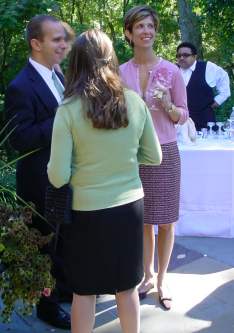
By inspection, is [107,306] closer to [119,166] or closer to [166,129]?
[166,129]

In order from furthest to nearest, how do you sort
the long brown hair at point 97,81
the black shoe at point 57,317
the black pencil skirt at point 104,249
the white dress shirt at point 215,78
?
the white dress shirt at point 215,78 → the black shoe at point 57,317 → the black pencil skirt at point 104,249 → the long brown hair at point 97,81

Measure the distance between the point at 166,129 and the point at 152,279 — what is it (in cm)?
105

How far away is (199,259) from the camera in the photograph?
164 inches

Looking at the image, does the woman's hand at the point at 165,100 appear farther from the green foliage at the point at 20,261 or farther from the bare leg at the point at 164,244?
the green foliage at the point at 20,261

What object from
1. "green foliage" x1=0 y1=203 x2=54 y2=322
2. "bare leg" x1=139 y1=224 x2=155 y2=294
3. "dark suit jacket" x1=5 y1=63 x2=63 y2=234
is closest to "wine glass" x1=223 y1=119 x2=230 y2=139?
"bare leg" x1=139 y1=224 x2=155 y2=294

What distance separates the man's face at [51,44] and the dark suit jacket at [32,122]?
9 cm

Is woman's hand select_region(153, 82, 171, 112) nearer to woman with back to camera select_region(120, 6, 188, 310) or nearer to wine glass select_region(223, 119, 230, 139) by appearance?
woman with back to camera select_region(120, 6, 188, 310)

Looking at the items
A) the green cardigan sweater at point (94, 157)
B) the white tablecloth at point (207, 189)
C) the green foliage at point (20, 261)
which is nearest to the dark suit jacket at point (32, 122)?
the green foliage at point (20, 261)

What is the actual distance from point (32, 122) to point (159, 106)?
85 cm

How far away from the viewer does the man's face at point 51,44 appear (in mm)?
2766

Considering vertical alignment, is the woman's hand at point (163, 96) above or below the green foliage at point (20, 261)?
above

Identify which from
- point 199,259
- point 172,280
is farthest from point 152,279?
point 199,259

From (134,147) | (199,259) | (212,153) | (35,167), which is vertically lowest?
(199,259)

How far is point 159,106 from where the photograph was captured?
3.21 metres
